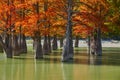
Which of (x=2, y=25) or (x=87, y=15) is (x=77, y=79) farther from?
(x=2, y=25)

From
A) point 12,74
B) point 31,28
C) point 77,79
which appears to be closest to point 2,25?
point 31,28

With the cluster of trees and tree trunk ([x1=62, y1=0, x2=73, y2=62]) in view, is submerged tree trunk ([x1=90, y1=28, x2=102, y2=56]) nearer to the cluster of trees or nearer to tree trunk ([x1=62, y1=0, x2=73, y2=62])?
the cluster of trees

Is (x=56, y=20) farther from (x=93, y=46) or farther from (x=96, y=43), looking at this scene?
(x=93, y=46)

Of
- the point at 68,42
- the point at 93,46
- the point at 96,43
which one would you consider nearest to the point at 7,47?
the point at 68,42

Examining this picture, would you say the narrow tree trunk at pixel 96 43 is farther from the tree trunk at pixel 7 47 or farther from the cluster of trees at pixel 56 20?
the tree trunk at pixel 7 47

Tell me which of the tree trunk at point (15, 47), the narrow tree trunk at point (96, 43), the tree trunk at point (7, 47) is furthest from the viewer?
the narrow tree trunk at point (96, 43)

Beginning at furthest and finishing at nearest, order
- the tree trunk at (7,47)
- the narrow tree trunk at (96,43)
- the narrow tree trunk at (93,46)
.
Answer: the narrow tree trunk at (93,46) < the narrow tree trunk at (96,43) < the tree trunk at (7,47)

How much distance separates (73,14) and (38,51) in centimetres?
591

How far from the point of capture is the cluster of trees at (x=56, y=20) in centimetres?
4353

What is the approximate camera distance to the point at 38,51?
45438 millimetres

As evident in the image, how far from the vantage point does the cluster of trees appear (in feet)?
143

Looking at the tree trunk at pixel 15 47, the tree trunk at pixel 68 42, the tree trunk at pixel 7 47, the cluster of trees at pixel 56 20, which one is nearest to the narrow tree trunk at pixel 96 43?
the cluster of trees at pixel 56 20

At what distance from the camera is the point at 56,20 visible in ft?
163

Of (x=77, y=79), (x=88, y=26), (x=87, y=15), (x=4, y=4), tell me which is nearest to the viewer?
(x=77, y=79)
